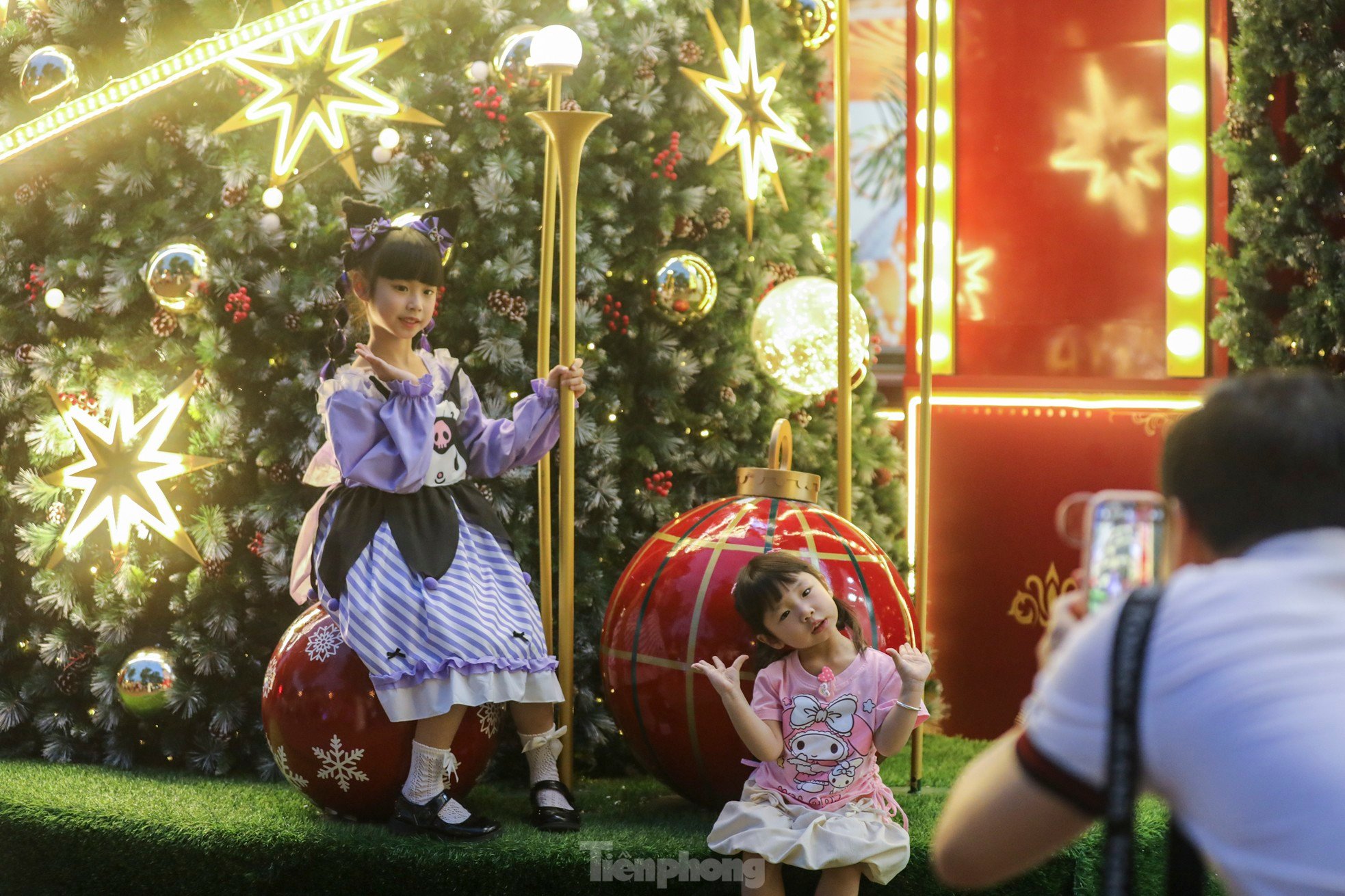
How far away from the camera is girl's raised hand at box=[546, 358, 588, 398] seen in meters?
3.89

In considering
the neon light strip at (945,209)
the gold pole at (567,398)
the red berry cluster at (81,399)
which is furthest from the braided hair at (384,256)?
the neon light strip at (945,209)

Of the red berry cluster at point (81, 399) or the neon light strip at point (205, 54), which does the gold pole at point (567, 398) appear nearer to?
the neon light strip at point (205, 54)

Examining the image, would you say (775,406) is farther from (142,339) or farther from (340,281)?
(142,339)

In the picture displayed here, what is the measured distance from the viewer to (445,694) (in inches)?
140

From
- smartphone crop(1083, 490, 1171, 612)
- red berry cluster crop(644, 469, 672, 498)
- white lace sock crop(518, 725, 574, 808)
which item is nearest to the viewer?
smartphone crop(1083, 490, 1171, 612)

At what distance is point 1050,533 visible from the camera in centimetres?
516

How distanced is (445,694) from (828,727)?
3.25ft

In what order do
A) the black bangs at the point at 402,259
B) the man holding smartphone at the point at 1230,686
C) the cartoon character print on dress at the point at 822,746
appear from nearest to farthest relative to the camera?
the man holding smartphone at the point at 1230,686 → the cartoon character print on dress at the point at 822,746 → the black bangs at the point at 402,259

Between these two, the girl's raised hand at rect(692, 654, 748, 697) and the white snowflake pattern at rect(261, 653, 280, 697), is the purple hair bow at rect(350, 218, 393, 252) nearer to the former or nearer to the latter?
the white snowflake pattern at rect(261, 653, 280, 697)

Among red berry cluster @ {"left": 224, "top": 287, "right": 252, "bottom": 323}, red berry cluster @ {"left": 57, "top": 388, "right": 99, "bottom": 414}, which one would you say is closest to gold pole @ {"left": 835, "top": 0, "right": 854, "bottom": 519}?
red berry cluster @ {"left": 224, "top": 287, "right": 252, "bottom": 323}

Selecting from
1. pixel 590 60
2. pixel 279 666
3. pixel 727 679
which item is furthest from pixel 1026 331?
pixel 279 666

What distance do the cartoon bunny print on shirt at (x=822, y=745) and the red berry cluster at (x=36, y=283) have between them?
320 cm

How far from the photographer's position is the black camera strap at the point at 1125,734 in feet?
4.19

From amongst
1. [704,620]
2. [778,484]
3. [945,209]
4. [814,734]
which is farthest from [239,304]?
[945,209]
